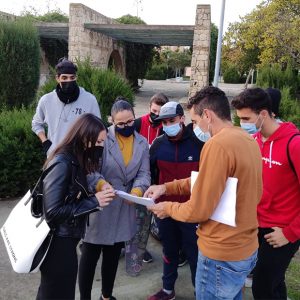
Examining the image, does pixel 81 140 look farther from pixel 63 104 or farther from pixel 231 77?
pixel 231 77

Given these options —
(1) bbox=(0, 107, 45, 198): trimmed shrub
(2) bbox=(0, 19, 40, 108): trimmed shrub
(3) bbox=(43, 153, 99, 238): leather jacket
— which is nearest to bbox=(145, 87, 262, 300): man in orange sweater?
(3) bbox=(43, 153, 99, 238): leather jacket

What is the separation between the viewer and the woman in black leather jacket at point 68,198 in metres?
2.07

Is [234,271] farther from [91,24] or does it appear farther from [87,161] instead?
[91,24]

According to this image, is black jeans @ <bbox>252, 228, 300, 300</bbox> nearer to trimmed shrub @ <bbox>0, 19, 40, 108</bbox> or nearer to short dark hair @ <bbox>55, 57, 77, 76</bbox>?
short dark hair @ <bbox>55, 57, 77, 76</bbox>

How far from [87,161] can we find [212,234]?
0.84 m

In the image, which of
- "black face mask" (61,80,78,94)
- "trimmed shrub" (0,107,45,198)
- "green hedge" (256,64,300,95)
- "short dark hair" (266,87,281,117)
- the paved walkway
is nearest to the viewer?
"short dark hair" (266,87,281,117)

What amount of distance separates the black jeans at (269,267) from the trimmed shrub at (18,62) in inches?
267

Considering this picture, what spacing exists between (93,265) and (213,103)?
164 centimetres

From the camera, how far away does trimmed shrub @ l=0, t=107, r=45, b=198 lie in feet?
17.3

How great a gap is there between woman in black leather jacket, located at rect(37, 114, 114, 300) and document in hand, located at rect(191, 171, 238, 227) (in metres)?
0.75

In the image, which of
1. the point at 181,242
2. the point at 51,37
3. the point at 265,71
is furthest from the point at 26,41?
the point at 51,37

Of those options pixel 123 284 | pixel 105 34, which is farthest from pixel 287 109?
pixel 105 34

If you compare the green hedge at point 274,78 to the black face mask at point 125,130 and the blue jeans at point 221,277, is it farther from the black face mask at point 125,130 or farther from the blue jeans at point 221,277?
the blue jeans at point 221,277

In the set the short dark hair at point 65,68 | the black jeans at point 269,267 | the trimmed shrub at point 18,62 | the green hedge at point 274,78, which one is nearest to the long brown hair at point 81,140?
the black jeans at point 269,267
